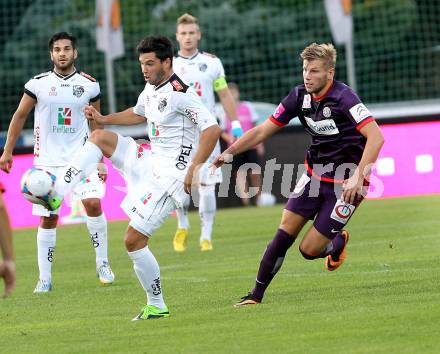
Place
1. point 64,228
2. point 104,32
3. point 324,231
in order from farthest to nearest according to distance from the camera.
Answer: point 104,32 < point 64,228 < point 324,231

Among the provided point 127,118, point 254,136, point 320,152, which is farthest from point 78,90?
point 320,152

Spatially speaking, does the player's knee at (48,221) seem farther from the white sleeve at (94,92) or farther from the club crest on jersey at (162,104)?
the club crest on jersey at (162,104)

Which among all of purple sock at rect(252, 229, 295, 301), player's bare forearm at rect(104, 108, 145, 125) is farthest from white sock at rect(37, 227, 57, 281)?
A: purple sock at rect(252, 229, 295, 301)

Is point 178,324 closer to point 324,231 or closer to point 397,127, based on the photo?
point 324,231

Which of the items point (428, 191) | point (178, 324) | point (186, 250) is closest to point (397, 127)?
point (428, 191)

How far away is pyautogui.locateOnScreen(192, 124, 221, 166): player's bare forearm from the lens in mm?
8500

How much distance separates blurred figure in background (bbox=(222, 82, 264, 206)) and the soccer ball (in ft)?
39.8

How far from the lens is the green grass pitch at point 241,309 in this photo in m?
7.42

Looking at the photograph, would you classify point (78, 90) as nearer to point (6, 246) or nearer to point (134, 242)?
point (134, 242)

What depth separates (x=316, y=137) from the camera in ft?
30.7

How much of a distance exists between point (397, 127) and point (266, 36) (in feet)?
38.2

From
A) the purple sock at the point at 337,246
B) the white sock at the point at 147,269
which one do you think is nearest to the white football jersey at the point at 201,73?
the purple sock at the point at 337,246

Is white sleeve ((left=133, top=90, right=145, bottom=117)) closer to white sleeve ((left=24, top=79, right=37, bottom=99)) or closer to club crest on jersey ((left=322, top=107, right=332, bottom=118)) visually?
club crest on jersey ((left=322, top=107, right=332, bottom=118))

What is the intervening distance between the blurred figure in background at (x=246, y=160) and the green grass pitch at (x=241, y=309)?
5957 millimetres
